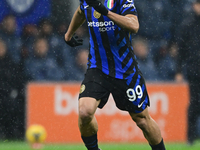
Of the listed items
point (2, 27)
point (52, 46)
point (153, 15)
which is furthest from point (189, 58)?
point (2, 27)

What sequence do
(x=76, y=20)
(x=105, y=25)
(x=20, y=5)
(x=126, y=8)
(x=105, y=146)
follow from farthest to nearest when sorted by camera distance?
(x=20, y=5) < (x=105, y=146) < (x=76, y=20) < (x=105, y=25) < (x=126, y=8)

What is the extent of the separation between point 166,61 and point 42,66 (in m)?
2.10

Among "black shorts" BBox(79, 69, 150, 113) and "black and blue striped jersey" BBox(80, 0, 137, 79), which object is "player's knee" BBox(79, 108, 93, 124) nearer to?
"black shorts" BBox(79, 69, 150, 113)

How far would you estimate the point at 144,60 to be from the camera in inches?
276

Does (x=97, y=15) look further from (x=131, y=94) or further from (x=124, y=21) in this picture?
(x=131, y=94)

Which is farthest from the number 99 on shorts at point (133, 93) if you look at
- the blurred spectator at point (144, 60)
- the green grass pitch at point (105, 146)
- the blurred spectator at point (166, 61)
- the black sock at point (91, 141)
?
the blurred spectator at point (166, 61)

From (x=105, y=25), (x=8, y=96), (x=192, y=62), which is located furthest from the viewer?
(x=8, y=96)

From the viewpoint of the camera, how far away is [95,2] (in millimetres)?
3170

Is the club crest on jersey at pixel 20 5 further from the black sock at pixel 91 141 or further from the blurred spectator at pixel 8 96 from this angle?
the black sock at pixel 91 141

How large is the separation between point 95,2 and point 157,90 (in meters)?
3.40

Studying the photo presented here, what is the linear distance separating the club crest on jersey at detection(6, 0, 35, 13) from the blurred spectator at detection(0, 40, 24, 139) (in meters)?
0.92

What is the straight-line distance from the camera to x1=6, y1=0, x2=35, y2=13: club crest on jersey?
712cm

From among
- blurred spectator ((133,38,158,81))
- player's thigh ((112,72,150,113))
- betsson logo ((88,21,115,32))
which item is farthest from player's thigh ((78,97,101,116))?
blurred spectator ((133,38,158,81))

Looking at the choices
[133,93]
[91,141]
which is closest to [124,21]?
[133,93]
